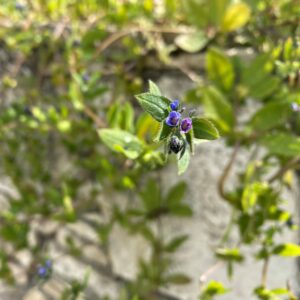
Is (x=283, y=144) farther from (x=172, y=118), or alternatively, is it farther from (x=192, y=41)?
(x=172, y=118)

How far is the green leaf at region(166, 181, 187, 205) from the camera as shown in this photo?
3.80ft

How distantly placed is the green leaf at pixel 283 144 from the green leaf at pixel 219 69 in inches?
6.7

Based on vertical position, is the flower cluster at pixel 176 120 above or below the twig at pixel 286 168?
below

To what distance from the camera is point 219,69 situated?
3.34 feet

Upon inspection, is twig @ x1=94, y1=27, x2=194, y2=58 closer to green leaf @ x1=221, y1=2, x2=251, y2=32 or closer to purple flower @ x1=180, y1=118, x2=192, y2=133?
green leaf @ x1=221, y1=2, x2=251, y2=32

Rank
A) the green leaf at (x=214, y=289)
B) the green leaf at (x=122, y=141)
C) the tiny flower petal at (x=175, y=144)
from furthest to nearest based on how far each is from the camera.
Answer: the green leaf at (x=214, y=289)
the green leaf at (x=122, y=141)
the tiny flower petal at (x=175, y=144)

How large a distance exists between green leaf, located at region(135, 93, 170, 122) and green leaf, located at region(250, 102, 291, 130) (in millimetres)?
499

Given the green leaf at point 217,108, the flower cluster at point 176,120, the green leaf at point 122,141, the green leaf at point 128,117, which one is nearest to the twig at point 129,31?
the green leaf at point 217,108

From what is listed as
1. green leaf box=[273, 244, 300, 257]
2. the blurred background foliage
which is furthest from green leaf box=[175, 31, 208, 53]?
green leaf box=[273, 244, 300, 257]

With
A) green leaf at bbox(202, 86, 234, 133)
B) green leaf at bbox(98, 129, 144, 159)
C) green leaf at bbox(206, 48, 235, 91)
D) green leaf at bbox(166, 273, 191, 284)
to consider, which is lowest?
green leaf at bbox(98, 129, 144, 159)

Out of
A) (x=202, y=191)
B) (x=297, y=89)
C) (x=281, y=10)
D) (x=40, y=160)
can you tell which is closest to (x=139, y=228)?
(x=202, y=191)

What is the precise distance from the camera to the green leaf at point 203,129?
0.52 metres

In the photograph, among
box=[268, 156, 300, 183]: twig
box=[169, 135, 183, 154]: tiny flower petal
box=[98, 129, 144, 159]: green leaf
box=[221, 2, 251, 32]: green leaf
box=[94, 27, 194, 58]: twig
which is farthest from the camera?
box=[94, 27, 194, 58]: twig

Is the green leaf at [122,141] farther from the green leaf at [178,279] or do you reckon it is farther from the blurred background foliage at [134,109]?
the green leaf at [178,279]
